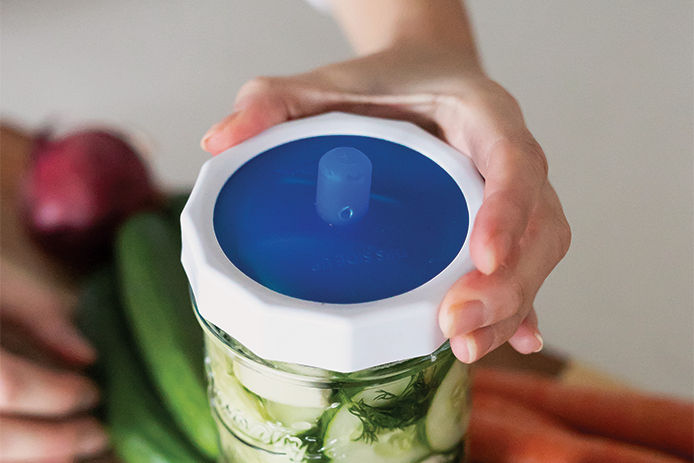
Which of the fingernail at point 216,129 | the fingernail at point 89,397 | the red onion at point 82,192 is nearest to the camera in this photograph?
the fingernail at point 216,129

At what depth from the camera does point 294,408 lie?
1.24ft

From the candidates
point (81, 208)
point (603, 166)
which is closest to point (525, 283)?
point (81, 208)

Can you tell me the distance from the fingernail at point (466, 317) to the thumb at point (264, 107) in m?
0.18

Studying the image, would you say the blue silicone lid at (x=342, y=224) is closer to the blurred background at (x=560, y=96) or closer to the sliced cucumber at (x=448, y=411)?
the sliced cucumber at (x=448, y=411)

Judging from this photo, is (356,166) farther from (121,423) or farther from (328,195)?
(121,423)

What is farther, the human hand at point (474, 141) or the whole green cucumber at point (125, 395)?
the whole green cucumber at point (125, 395)

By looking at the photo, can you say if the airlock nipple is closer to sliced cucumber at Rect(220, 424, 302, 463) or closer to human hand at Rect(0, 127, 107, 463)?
sliced cucumber at Rect(220, 424, 302, 463)

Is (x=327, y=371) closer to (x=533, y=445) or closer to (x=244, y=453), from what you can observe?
(x=244, y=453)

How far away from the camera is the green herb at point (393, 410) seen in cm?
37

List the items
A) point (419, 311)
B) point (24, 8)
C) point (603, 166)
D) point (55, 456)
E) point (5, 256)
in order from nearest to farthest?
point (419, 311), point (55, 456), point (5, 256), point (603, 166), point (24, 8)

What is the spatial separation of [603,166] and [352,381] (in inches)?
40.0

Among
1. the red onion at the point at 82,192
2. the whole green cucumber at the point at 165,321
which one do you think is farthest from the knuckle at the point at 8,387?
the red onion at the point at 82,192

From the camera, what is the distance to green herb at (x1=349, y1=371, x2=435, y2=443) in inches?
14.7

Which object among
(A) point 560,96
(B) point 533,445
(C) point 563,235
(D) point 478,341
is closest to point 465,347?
(D) point 478,341
